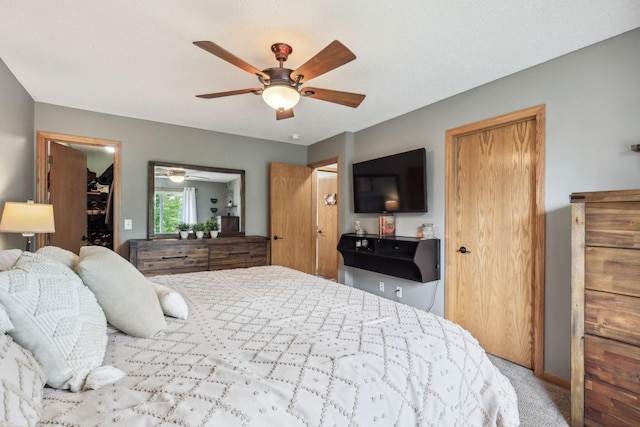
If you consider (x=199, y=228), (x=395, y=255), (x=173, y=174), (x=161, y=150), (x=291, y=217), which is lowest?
(x=395, y=255)

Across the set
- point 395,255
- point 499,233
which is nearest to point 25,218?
point 395,255

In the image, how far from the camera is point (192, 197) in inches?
161

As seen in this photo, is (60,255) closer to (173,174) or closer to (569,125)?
(173,174)

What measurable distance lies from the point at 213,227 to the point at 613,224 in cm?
402

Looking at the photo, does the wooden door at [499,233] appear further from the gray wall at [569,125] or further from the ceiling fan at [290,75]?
the ceiling fan at [290,75]

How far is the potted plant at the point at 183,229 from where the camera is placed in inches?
155

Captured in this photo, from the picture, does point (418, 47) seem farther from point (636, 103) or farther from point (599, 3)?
point (636, 103)

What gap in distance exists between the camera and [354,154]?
169 inches

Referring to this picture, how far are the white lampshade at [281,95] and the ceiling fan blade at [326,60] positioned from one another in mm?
A: 92

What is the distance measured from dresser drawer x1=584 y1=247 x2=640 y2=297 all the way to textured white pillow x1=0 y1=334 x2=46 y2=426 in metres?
2.45

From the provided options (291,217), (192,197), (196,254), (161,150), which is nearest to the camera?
(196,254)

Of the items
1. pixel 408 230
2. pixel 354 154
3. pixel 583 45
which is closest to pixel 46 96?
pixel 354 154

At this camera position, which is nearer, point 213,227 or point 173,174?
point 173,174

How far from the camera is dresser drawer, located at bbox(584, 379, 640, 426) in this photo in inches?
61.9
